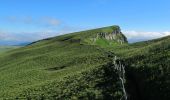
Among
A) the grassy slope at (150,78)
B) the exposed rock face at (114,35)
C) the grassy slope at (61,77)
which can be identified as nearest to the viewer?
the grassy slope at (150,78)

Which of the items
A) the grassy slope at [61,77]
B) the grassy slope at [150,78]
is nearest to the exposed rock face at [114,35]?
the grassy slope at [61,77]

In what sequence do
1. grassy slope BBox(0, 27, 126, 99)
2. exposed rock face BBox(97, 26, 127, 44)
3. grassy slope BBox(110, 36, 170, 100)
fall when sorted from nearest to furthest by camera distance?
grassy slope BBox(110, 36, 170, 100)
grassy slope BBox(0, 27, 126, 99)
exposed rock face BBox(97, 26, 127, 44)

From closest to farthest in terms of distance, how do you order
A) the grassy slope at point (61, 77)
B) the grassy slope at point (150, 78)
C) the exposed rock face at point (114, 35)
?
the grassy slope at point (150, 78), the grassy slope at point (61, 77), the exposed rock face at point (114, 35)

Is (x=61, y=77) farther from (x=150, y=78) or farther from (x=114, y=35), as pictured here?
(x=114, y=35)

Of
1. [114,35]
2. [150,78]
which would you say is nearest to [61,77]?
[150,78]

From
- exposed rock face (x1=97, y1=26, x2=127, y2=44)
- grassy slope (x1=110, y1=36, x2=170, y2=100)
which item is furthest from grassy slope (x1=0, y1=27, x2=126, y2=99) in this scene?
exposed rock face (x1=97, y1=26, x2=127, y2=44)

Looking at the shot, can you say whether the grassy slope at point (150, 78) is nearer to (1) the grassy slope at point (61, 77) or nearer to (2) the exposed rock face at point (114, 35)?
(1) the grassy slope at point (61, 77)

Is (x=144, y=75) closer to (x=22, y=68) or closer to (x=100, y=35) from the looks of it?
(x=22, y=68)

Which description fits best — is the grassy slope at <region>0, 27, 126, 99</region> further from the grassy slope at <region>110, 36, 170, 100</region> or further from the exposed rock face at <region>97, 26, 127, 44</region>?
the exposed rock face at <region>97, 26, 127, 44</region>

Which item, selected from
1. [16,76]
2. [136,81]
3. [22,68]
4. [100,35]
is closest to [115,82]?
[136,81]

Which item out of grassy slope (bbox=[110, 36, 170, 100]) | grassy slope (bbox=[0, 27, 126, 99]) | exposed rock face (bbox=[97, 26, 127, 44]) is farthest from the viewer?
exposed rock face (bbox=[97, 26, 127, 44])

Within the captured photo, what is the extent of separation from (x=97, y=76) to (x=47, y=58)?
59.9 metres

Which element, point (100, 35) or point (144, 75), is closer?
point (144, 75)

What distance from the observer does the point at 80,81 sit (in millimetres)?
50125
